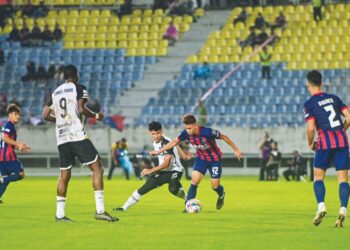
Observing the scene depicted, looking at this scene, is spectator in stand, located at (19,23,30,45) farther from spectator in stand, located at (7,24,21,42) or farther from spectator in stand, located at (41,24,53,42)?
spectator in stand, located at (41,24,53,42)

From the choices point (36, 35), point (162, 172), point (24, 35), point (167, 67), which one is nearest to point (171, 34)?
point (167, 67)

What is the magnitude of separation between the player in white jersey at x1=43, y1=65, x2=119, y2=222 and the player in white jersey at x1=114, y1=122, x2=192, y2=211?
3.22 meters

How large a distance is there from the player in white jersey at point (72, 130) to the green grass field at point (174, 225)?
55 centimetres

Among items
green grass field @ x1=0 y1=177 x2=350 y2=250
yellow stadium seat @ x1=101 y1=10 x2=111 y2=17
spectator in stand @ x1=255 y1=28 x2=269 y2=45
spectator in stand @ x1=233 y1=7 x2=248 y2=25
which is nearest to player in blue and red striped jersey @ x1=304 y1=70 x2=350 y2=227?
green grass field @ x1=0 y1=177 x2=350 y2=250

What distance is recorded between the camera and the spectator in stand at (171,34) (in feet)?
159

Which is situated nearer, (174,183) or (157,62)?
(174,183)

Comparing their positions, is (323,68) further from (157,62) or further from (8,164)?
(8,164)

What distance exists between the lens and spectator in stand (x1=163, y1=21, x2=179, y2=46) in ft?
159

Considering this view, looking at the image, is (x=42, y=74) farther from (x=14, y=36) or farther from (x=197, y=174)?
(x=197, y=174)

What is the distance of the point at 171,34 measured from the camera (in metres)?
48.4

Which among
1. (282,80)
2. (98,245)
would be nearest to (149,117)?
(282,80)

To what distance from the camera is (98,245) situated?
13297 millimetres

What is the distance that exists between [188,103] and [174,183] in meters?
23.8

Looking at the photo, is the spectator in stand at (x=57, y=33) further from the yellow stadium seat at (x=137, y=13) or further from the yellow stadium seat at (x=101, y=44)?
the yellow stadium seat at (x=137, y=13)
